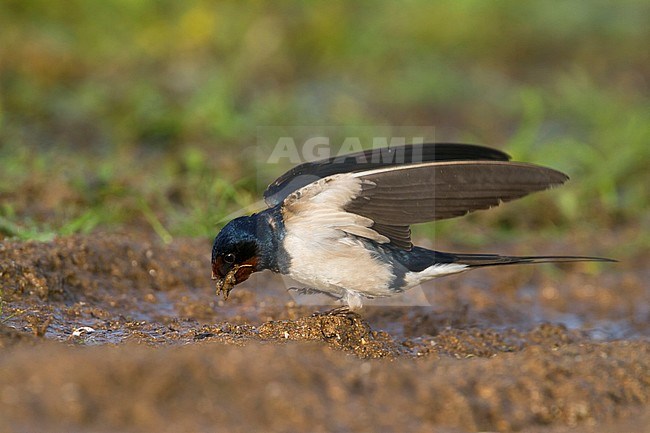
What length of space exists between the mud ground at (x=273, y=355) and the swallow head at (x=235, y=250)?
0.86 feet

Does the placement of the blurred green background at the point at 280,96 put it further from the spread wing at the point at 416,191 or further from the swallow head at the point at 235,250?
the spread wing at the point at 416,191

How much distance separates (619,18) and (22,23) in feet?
22.9

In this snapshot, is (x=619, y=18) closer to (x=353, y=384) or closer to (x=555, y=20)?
(x=555, y=20)

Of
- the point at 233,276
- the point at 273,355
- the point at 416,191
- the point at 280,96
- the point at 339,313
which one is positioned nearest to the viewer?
the point at 273,355

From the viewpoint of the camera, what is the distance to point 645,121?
29.6 ft

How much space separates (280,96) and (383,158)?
4833 millimetres

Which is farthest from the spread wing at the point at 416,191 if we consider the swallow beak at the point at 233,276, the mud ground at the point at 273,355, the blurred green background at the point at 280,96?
the blurred green background at the point at 280,96

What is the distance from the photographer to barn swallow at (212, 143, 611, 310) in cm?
439

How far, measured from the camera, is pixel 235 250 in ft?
15.2

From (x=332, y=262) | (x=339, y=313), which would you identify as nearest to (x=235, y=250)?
(x=332, y=262)

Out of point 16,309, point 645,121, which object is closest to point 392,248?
point 16,309

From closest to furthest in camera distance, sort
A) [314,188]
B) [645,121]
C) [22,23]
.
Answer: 1. [314,188]
2. [645,121]
3. [22,23]

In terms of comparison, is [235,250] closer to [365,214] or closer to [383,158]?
[365,214]

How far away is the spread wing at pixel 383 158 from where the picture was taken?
487 centimetres
